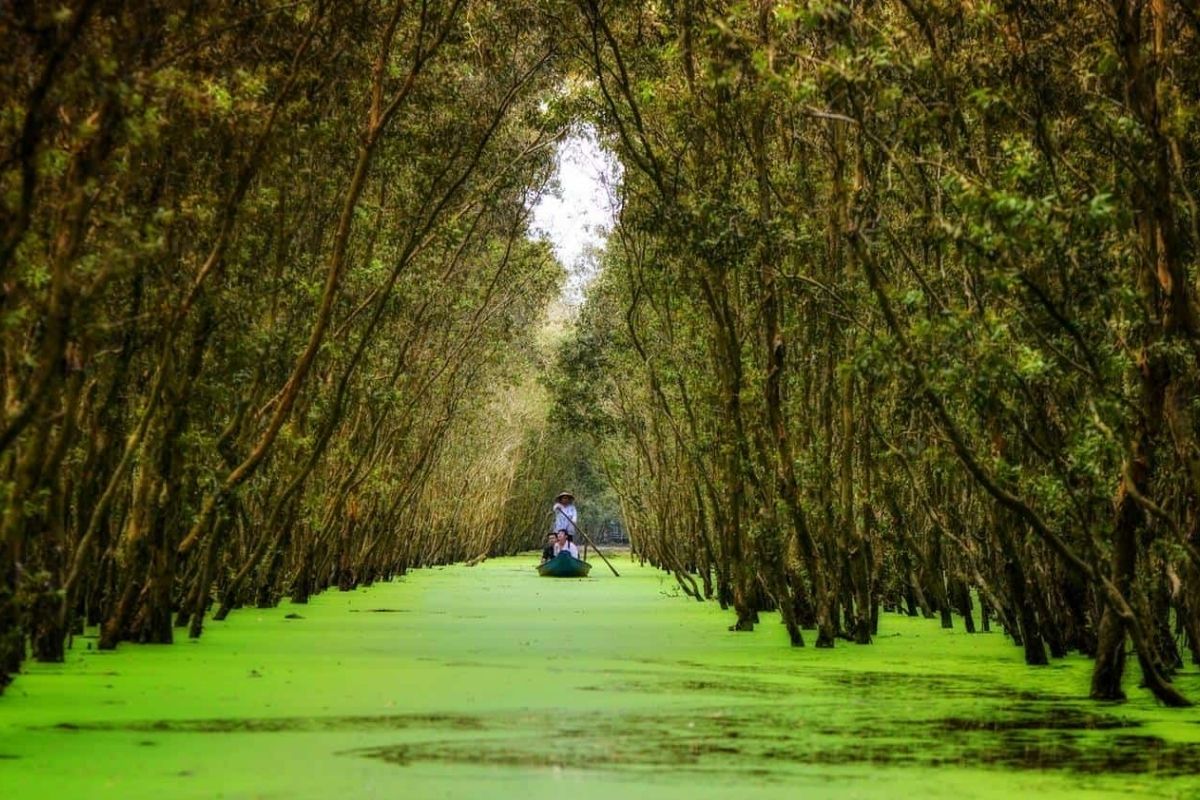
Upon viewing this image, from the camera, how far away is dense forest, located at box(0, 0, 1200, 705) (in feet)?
30.0

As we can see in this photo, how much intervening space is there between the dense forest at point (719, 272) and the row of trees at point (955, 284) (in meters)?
0.05

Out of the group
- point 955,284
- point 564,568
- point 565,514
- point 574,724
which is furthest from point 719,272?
point 565,514

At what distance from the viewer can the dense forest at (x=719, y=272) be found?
915 cm

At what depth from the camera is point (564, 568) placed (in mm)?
40938

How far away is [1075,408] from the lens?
1234 centimetres

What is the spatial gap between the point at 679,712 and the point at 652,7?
29.1 feet

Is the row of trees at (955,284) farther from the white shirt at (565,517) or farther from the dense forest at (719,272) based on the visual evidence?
the white shirt at (565,517)

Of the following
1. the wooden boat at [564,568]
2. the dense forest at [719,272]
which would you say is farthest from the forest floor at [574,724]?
the wooden boat at [564,568]

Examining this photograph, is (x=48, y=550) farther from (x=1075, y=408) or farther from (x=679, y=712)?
A: (x=1075, y=408)

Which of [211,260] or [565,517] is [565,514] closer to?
[565,517]

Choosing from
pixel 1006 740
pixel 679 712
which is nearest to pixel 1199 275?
pixel 1006 740

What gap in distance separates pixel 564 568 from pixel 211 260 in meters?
29.6

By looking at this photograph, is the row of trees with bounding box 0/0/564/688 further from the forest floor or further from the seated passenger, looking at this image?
the seated passenger

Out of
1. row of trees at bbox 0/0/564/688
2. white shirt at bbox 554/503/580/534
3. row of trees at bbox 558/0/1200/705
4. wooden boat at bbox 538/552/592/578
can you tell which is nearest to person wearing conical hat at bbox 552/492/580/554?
white shirt at bbox 554/503/580/534
